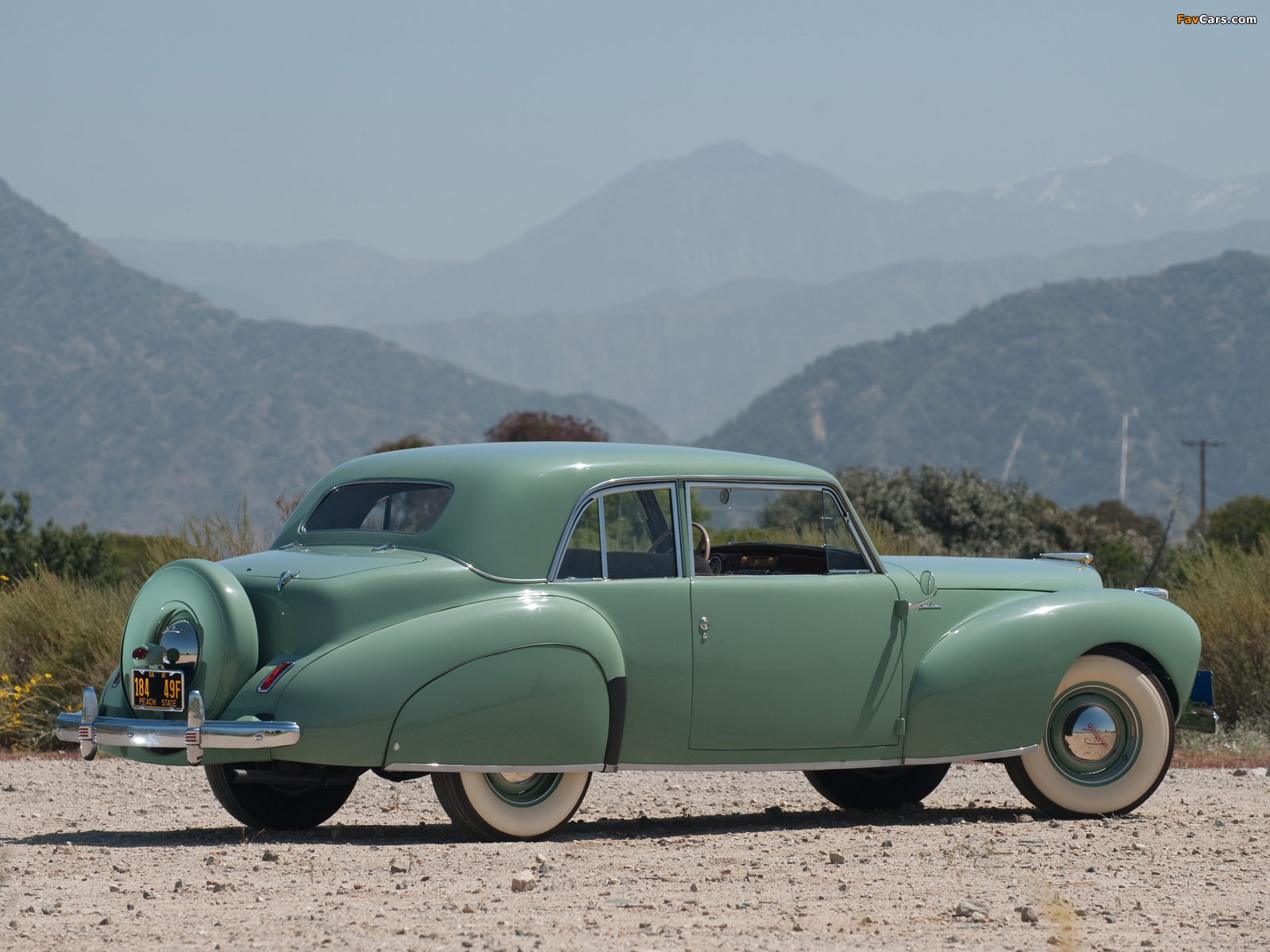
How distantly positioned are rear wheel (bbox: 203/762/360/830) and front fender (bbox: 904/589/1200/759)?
2.82 meters

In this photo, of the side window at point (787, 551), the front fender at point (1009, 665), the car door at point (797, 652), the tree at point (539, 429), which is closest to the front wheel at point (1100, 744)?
the front fender at point (1009, 665)

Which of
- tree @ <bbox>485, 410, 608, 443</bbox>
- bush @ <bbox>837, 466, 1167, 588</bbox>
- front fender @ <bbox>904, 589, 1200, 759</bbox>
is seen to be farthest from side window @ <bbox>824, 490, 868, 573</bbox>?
tree @ <bbox>485, 410, 608, 443</bbox>

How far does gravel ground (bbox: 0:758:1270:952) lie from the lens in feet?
16.8

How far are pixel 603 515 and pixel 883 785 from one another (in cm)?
267

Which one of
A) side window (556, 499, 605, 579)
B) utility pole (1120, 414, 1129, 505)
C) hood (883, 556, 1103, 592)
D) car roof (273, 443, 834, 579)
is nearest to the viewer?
car roof (273, 443, 834, 579)

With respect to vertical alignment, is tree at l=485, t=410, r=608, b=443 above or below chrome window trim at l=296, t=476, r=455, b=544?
above

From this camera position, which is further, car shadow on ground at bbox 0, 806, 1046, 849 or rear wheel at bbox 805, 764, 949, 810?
rear wheel at bbox 805, 764, 949, 810

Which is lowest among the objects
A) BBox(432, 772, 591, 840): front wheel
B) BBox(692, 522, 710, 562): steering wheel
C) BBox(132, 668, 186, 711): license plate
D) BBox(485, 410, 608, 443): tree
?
BBox(432, 772, 591, 840): front wheel

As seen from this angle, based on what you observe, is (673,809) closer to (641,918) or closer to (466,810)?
(466,810)

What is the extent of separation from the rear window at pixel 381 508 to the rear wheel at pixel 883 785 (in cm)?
291

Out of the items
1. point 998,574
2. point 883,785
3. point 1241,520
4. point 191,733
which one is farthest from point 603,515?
point 1241,520

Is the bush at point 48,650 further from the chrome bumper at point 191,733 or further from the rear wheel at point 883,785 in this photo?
the rear wheel at point 883,785

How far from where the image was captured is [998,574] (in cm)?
799

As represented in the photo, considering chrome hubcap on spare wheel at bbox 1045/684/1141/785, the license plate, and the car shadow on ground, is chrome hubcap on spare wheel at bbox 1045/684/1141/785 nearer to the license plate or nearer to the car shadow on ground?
the car shadow on ground
